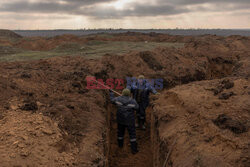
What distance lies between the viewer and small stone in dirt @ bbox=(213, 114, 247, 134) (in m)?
4.66

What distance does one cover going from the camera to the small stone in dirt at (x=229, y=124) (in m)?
4.66

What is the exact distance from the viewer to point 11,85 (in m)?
6.84

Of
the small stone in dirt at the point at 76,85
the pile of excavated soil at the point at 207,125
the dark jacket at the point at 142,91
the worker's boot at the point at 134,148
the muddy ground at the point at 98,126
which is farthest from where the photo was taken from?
the dark jacket at the point at 142,91

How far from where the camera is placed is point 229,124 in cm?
486

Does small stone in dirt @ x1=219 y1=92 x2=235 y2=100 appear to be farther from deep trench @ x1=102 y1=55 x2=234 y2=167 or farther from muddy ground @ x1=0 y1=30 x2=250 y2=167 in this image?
deep trench @ x1=102 y1=55 x2=234 y2=167

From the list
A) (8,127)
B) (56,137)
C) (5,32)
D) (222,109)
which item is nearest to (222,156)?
(222,109)

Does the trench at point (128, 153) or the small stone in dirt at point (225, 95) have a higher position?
the small stone in dirt at point (225, 95)

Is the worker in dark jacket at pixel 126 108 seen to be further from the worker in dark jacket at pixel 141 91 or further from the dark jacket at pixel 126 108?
the worker in dark jacket at pixel 141 91

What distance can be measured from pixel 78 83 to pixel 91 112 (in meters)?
2.02

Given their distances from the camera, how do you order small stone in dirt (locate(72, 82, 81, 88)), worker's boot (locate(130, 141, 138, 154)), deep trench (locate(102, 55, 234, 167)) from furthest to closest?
1. small stone in dirt (locate(72, 82, 81, 88))
2. worker's boot (locate(130, 141, 138, 154))
3. deep trench (locate(102, 55, 234, 167))

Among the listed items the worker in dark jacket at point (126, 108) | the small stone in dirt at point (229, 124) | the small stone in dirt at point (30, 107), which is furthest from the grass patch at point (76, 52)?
the small stone in dirt at point (229, 124)

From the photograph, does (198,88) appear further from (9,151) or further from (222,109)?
(9,151)

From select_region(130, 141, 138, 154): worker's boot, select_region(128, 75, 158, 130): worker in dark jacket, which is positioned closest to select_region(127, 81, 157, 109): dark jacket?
select_region(128, 75, 158, 130): worker in dark jacket

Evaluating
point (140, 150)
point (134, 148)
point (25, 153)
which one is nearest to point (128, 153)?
point (134, 148)
